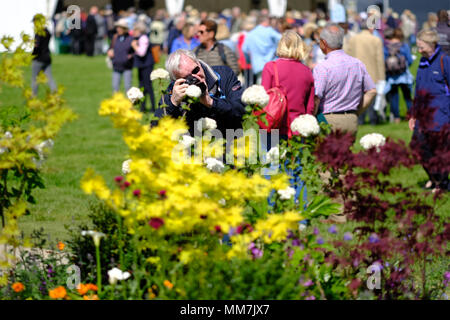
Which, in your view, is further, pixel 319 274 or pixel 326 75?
pixel 326 75

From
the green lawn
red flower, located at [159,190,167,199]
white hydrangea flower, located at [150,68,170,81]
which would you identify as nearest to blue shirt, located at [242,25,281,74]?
the green lawn

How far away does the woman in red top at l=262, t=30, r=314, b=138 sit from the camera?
6570mm

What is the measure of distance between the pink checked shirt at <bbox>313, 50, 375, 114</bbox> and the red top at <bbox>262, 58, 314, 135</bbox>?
27 centimetres

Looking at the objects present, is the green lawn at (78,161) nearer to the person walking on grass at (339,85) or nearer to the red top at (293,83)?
the person walking on grass at (339,85)

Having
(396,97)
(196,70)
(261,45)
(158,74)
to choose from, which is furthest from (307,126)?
(396,97)

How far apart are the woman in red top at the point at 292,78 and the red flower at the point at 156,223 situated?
310 centimetres

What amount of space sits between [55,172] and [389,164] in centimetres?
716

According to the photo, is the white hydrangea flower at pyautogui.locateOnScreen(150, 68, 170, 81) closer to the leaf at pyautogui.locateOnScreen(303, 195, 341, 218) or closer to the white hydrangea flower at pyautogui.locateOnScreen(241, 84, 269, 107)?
the white hydrangea flower at pyautogui.locateOnScreen(241, 84, 269, 107)

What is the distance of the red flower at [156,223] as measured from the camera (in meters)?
3.54

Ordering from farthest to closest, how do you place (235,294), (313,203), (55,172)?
(55,172), (313,203), (235,294)
